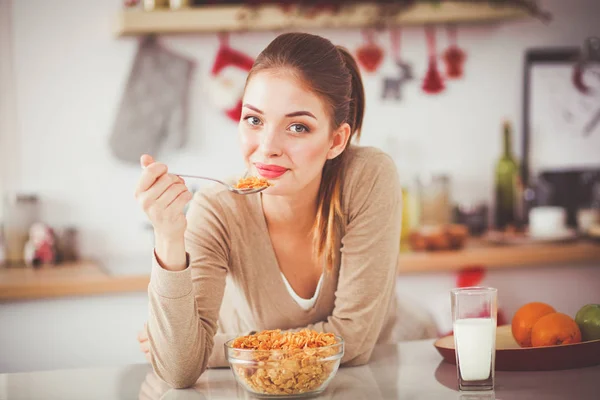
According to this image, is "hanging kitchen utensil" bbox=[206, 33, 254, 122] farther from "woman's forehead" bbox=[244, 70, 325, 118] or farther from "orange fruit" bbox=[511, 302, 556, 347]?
"orange fruit" bbox=[511, 302, 556, 347]

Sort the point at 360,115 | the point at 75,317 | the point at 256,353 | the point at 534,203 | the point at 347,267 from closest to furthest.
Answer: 1. the point at 256,353
2. the point at 347,267
3. the point at 360,115
4. the point at 75,317
5. the point at 534,203

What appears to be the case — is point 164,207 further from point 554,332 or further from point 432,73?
point 432,73

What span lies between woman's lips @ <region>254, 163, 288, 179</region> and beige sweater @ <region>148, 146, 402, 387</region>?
19 cm

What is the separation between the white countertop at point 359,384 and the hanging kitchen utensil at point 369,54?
2.16 meters

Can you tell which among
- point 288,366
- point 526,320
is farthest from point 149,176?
point 526,320

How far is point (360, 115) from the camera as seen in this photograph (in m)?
1.74

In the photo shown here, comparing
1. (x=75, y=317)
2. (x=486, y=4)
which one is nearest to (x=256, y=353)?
(x=75, y=317)

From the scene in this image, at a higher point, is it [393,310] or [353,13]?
[353,13]

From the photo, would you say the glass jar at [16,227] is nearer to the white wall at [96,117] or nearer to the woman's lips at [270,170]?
the white wall at [96,117]

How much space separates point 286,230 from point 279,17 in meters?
1.62

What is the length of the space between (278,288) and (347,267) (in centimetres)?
17

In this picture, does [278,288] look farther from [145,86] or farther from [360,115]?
[145,86]

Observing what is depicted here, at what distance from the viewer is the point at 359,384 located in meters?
1.29

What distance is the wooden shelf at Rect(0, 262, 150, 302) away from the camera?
259 cm
